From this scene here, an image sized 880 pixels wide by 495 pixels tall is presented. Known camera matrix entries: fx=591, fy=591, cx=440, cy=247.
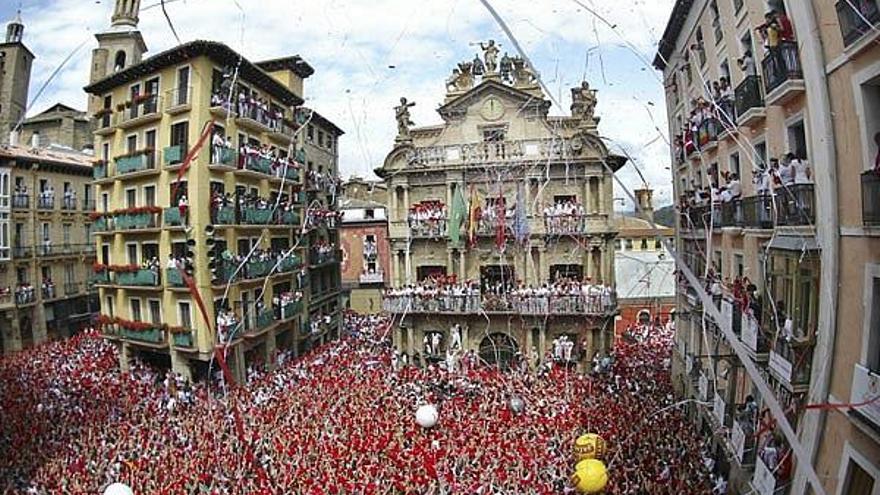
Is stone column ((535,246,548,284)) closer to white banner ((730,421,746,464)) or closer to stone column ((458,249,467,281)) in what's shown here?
stone column ((458,249,467,281))

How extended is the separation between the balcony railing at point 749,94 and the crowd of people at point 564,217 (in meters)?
15.1

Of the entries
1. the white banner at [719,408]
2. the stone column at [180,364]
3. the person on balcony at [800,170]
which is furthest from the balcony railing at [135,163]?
the person on balcony at [800,170]

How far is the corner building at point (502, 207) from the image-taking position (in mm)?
26469

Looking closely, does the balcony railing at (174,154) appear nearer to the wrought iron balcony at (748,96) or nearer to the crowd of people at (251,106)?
the crowd of people at (251,106)

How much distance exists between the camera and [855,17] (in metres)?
6.50

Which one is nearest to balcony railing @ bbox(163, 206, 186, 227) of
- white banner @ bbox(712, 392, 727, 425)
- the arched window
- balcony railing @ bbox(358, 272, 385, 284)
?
white banner @ bbox(712, 392, 727, 425)

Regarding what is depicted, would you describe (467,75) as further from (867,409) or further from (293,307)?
(867,409)

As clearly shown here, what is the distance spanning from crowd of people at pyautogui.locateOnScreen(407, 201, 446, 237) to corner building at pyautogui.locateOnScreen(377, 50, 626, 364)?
59mm

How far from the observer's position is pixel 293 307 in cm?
2873

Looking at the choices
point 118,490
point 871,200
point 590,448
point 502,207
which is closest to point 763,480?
point 590,448

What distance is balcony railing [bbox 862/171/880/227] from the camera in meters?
6.47

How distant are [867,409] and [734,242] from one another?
760 cm

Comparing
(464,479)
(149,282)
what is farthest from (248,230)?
(464,479)

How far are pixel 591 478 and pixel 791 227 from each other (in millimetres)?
7116
